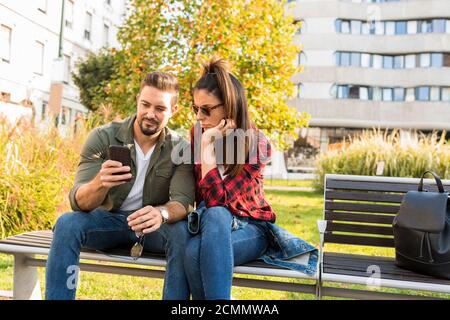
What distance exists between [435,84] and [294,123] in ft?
69.1

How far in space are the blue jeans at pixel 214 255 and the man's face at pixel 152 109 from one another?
1.91ft

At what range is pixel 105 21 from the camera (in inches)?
713

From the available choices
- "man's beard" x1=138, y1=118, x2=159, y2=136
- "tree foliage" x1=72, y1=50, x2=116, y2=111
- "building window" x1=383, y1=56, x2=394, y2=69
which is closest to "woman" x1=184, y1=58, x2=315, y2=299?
"man's beard" x1=138, y1=118, x2=159, y2=136

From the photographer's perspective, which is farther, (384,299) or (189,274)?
(384,299)

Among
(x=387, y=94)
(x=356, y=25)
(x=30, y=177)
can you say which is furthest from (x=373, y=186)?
(x=356, y=25)

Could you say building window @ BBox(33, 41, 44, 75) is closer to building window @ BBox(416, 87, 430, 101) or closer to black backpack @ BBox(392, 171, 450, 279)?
black backpack @ BBox(392, 171, 450, 279)

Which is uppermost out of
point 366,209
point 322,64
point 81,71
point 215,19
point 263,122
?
point 322,64

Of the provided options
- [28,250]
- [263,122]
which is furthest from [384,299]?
[263,122]

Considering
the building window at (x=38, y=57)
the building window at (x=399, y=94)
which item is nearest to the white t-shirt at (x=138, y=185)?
the building window at (x=38, y=57)

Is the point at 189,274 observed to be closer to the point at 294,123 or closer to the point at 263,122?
the point at 263,122

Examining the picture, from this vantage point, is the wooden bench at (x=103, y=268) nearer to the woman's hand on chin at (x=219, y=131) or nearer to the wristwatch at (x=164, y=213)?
the wristwatch at (x=164, y=213)

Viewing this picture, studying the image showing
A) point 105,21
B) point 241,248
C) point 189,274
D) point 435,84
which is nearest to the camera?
point 189,274

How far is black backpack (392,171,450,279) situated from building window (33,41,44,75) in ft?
27.1

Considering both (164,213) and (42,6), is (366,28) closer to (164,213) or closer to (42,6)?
(42,6)
